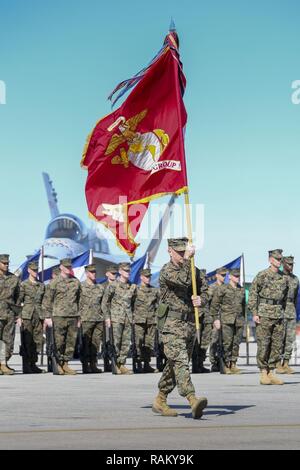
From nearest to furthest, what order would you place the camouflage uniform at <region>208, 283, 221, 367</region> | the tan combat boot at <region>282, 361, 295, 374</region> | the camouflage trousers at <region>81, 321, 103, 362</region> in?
the tan combat boot at <region>282, 361, 295, 374</region> → the camouflage trousers at <region>81, 321, 103, 362</region> → the camouflage uniform at <region>208, 283, 221, 367</region>

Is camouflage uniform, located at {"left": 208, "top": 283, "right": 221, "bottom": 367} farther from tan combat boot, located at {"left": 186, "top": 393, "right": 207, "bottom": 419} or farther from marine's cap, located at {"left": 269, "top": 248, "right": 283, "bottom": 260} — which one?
tan combat boot, located at {"left": 186, "top": 393, "right": 207, "bottom": 419}

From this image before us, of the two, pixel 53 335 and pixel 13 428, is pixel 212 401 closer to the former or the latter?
pixel 13 428

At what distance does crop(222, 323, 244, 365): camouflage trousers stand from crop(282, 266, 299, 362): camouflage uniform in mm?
829

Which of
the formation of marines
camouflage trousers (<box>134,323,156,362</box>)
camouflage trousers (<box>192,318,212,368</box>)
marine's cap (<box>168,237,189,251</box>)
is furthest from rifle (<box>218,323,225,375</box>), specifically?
marine's cap (<box>168,237,189,251</box>)

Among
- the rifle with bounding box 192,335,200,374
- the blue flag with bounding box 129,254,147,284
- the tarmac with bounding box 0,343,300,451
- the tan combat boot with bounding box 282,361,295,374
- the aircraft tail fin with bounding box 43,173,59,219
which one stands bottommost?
the tarmac with bounding box 0,343,300,451

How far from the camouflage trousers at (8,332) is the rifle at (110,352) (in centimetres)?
175

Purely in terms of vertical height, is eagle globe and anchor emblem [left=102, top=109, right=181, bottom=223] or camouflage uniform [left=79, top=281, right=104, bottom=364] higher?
eagle globe and anchor emblem [left=102, top=109, right=181, bottom=223]

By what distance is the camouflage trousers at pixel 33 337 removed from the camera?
19812 mm

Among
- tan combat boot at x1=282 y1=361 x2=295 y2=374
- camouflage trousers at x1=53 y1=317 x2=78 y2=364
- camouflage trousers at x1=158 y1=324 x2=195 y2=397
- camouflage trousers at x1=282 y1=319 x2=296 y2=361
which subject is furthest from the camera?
camouflage trousers at x1=282 y1=319 x2=296 y2=361

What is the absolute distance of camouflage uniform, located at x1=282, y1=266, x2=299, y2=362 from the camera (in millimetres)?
19844

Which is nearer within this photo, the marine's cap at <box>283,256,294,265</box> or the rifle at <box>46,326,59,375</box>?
the rifle at <box>46,326,59,375</box>

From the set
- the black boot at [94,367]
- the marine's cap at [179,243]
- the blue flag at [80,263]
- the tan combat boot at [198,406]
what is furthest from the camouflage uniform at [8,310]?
the blue flag at [80,263]

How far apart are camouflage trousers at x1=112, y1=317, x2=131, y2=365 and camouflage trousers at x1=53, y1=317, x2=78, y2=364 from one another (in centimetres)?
79

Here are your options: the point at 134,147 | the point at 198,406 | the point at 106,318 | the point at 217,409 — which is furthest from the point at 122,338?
the point at 198,406
